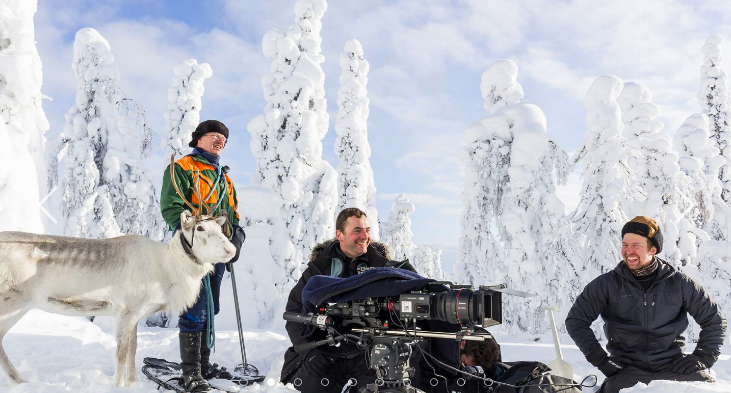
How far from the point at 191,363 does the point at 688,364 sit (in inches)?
158

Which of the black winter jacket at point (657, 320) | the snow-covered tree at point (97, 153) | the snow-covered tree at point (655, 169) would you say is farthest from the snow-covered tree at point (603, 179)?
the snow-covered tree at point (97, 153)

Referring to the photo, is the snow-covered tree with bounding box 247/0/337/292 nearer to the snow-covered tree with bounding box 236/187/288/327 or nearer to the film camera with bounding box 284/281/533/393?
the snow-covered tree with bounding box 236/187/288/327

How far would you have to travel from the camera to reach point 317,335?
143 inches

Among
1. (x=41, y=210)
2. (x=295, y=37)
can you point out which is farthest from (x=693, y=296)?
(x=295, y=37)

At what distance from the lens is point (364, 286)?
2.98 metres

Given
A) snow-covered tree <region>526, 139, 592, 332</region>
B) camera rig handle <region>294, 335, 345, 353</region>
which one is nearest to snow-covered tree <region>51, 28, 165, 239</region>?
snow-covered tree <region>526, 139, 592, 332</region>

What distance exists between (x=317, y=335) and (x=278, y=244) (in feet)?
50.9

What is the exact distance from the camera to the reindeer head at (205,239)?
3904 millimetres

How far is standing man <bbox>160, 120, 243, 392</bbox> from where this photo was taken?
416cm

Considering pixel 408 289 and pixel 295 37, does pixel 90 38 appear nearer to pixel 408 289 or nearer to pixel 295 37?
pixel 295 37

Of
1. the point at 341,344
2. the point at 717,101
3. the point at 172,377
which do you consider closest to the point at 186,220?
the point at 172,377

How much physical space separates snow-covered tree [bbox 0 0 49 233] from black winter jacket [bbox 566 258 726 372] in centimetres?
935

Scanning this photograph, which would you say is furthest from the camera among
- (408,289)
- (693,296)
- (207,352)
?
(207,352)

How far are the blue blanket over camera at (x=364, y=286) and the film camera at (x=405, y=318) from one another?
42mm
